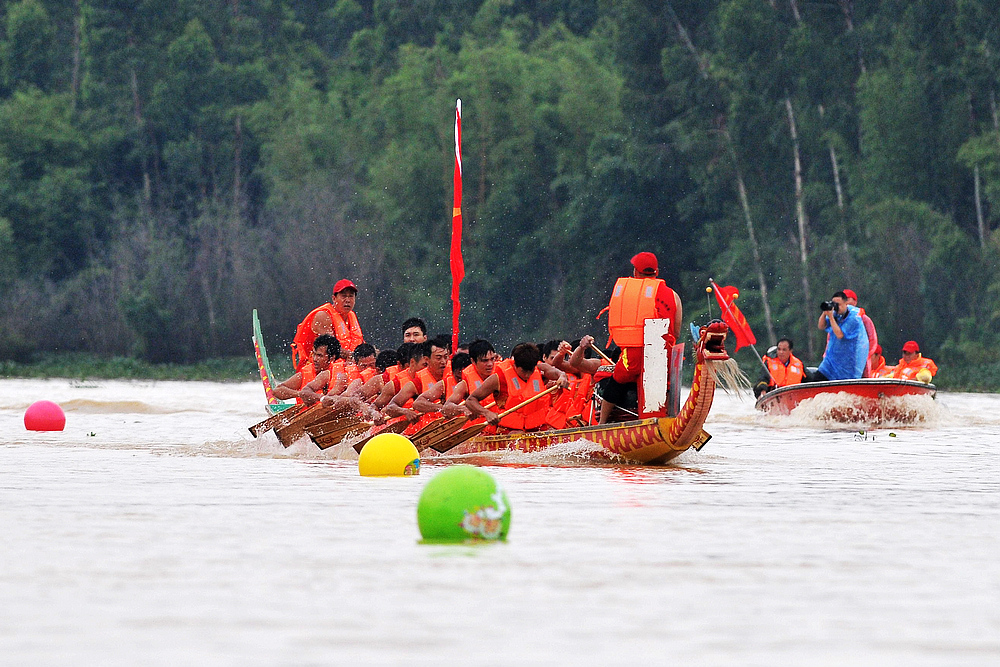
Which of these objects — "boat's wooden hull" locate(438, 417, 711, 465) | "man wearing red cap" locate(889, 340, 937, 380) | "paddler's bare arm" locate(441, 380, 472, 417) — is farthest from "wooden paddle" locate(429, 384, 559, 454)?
"man wearing red cap" locate(889, 340, 937, 380)

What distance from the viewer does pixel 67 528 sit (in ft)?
33.9

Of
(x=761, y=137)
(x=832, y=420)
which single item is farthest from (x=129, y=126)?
(x=832, y=420)

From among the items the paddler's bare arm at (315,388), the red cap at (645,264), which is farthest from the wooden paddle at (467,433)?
the paddler's bare arm at (315,388)

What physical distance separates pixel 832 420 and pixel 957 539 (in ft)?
41.0

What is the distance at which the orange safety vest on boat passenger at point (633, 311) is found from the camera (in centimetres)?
1470

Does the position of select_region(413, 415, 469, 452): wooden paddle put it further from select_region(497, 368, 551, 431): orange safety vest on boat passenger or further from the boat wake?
the boat wake

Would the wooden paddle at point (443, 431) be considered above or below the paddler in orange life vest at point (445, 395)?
below

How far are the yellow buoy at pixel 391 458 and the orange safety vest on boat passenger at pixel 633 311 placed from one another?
1994 mm

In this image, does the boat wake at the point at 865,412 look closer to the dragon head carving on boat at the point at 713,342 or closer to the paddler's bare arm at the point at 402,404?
the paddler's bare arm at the point at 402,404

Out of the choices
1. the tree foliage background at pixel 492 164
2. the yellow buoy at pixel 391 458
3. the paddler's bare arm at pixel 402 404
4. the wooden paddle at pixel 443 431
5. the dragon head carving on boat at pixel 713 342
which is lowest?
the yellow buoy at pixel 391 458

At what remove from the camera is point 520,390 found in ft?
51.4

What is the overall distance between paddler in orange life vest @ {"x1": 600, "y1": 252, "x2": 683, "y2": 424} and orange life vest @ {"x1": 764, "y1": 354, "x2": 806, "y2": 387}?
33.7 feet

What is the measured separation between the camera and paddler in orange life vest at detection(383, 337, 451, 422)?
1647 centimetres

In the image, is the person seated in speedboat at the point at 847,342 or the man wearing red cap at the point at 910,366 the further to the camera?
the man wearing red cap at the point at 910,366
